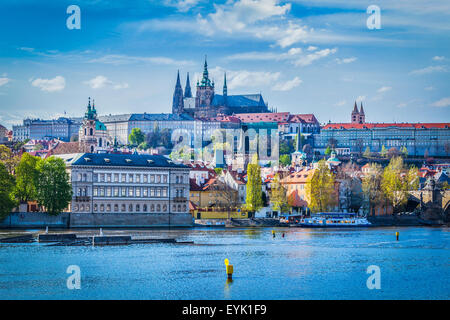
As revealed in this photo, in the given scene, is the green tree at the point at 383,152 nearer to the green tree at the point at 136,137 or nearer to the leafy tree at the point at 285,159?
the leafy tree at the point at 285,159

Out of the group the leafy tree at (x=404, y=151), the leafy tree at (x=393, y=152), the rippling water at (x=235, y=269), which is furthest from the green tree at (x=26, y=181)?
the leafy tree at (x=393, y=152)

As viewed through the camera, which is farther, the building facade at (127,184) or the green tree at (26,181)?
the building facade at (127,184)

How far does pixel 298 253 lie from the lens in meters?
43.4

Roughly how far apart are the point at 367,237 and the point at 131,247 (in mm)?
19327

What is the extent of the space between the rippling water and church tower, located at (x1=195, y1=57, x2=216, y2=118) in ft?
456

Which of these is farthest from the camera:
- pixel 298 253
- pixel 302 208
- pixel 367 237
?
pixel 302 208

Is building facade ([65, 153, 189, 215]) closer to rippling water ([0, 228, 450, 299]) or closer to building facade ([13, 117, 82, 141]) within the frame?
rippling water ([0, 228, 450, 299])

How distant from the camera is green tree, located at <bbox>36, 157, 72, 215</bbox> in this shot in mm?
60062

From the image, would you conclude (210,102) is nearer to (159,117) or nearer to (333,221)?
(159,117)

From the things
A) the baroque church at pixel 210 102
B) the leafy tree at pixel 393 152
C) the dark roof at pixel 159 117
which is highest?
the baroque church at pixel 210 102

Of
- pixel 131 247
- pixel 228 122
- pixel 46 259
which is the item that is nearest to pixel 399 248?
pixel 131 247

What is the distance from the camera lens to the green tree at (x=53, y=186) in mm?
60062

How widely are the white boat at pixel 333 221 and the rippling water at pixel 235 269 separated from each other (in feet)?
62.2
